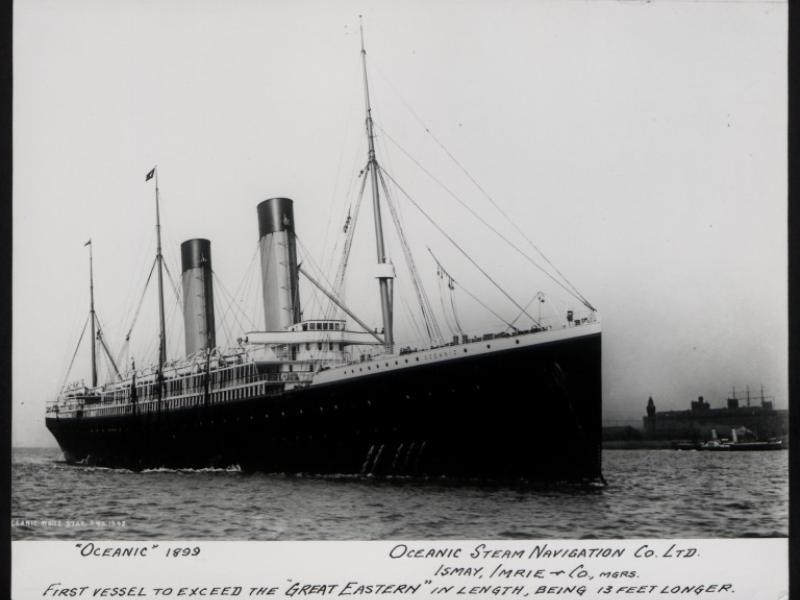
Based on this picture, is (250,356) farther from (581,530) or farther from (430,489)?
(581,530)

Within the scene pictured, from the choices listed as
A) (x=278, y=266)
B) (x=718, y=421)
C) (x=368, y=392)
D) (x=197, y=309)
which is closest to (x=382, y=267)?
(x=368, y=392)

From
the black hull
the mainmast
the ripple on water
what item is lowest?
the ripple on water

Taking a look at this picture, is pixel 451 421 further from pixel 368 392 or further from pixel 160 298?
pixel 160 298

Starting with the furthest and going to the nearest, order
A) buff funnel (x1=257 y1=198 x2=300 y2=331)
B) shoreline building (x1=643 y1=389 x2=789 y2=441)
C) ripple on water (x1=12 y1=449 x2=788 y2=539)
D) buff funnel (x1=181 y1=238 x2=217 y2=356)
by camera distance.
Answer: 1. buff funnel (x1=181 y1=238 x2=217 y2=356)
2. buff funnel (x1=257 y1=198 x2=300 y2=331)
3. shoreline building (x1=643 y1=389 x2=789 y2=441)
4. ripple on water (x1=12 y1=449 x2=788 y2=539)

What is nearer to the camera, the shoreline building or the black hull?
the shoreline building

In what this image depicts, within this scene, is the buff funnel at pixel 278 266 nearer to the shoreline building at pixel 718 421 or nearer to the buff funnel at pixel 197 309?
the buff funnel at pixel 197 309

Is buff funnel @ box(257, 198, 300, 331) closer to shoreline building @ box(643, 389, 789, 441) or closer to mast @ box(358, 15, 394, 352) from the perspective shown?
mast @ box(358, 15, 394, 352)

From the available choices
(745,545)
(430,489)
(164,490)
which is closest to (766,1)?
(745,545)

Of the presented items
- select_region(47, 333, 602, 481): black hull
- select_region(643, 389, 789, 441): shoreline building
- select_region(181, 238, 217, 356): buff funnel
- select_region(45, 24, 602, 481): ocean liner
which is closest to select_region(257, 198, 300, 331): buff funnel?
select_region(45, 24, 602, 481): ocean liner
